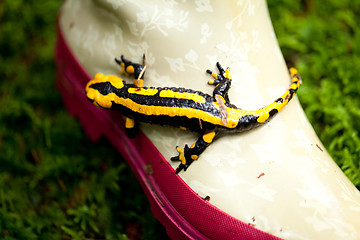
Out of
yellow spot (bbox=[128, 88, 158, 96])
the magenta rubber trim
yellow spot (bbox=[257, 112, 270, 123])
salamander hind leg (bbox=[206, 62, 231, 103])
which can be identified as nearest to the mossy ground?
the magenta rubber trim

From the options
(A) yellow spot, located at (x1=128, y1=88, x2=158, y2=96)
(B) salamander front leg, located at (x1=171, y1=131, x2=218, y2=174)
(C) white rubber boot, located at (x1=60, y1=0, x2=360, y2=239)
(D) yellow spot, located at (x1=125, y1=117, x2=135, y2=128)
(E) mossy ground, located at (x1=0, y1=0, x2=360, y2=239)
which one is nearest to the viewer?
(C) white rubber boot, located at (x1=60, y1=0, x2=360, y2=239)

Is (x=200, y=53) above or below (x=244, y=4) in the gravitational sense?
below

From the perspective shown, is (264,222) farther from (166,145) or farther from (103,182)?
(103,182)

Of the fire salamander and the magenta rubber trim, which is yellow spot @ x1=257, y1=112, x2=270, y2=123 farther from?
the magenta rubber trim

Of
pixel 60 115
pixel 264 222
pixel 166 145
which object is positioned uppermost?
pixel 166 145

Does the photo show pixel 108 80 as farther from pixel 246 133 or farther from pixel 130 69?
pixel 246 133

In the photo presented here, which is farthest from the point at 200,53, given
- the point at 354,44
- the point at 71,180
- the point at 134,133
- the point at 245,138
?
the point at 354,44

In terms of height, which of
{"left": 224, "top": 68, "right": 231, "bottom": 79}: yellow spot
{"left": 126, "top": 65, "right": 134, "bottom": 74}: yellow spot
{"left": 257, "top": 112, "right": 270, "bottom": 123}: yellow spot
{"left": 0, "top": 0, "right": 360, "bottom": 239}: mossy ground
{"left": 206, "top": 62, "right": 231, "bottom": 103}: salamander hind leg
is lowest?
{"left": 0, "top": 0, "right": 360, "bottom": 239}: mossy ground
